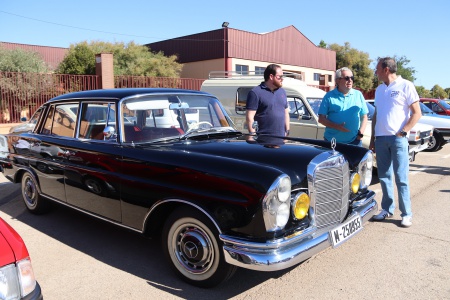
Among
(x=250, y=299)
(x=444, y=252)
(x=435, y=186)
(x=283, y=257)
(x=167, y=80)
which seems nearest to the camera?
(x=283, y=257)

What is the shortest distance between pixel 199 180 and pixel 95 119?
181 centimetres

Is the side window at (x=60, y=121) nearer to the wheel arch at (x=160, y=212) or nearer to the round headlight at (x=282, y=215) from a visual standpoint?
the wheel arch at (x=160, y=212)

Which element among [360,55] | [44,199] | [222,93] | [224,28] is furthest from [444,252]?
[360,55]

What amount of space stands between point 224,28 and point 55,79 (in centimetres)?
1448

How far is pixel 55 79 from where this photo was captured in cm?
1391

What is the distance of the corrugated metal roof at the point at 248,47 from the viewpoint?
1048 inches

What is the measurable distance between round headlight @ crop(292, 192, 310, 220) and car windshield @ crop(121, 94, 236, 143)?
140 cm

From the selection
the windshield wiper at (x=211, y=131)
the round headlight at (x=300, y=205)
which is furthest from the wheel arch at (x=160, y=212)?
the windshield wiper at (x=211, y=131)

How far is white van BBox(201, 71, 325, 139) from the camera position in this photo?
24.7ft

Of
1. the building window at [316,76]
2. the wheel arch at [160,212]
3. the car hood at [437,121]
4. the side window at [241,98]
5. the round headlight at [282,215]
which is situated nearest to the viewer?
the round headlight at [282,215]

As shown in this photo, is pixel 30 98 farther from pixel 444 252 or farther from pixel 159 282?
pixel 444 252

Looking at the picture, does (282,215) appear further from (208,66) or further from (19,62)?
(208,66)

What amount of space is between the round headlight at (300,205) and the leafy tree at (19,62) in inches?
753

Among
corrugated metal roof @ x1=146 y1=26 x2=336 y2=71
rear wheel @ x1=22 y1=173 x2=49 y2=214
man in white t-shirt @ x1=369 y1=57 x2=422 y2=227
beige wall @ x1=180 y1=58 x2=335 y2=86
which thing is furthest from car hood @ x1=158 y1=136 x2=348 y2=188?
beige wall @ x1=180 y1=58 x2=335 y2=86
